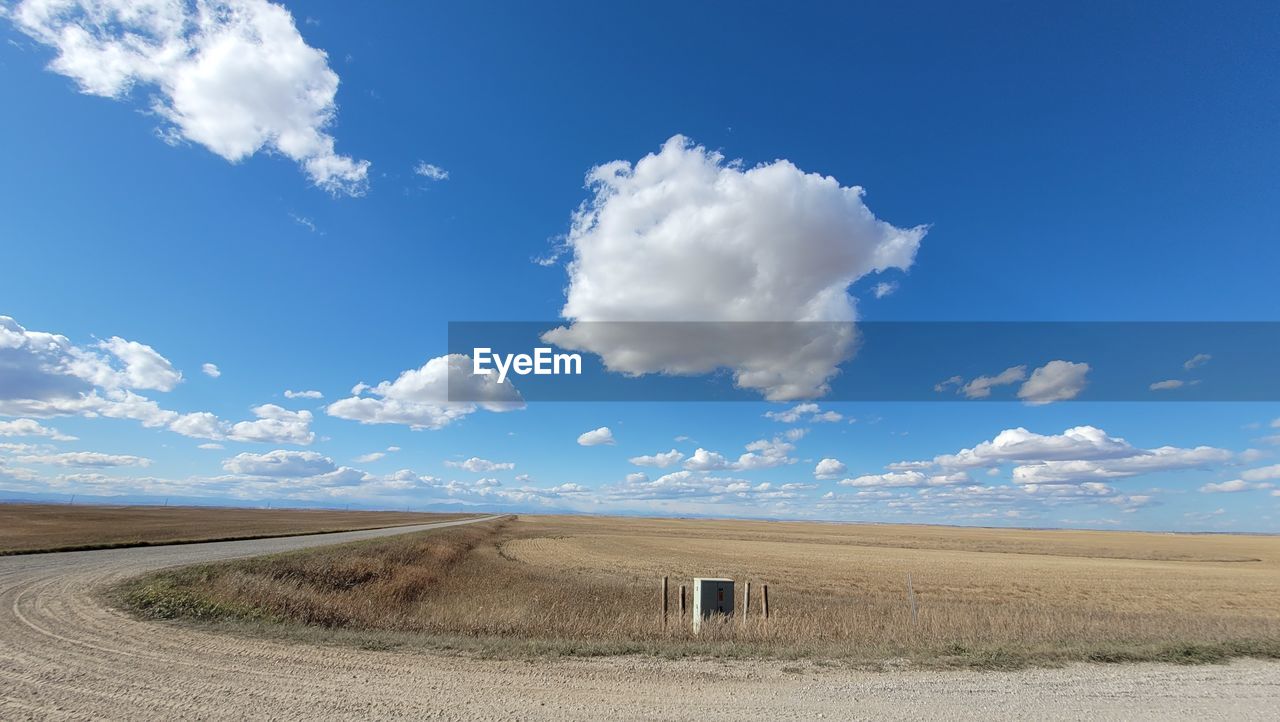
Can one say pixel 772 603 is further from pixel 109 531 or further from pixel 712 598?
pixel 109 531

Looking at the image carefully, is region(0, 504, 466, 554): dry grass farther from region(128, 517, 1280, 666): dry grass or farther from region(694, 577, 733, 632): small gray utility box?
region(694, 577, 733, 632): small gray utility box

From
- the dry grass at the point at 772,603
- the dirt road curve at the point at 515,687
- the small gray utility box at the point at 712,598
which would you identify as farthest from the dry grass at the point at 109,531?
the small gray utility box at the point at 712,598

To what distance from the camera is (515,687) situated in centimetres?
887

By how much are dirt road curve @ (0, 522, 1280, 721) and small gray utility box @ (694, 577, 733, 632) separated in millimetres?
4522

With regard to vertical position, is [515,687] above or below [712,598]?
above

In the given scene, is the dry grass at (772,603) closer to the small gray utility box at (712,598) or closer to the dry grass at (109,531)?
the small gray utility box at (712,598)

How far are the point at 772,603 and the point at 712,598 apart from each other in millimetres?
10008

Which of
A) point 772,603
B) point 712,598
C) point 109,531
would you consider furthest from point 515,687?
point 109,531

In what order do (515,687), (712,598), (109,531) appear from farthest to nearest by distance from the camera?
(109,531) < (712,598) < (515,687)

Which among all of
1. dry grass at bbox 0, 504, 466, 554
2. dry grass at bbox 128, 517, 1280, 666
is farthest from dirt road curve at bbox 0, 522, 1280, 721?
dry grass at bbox 0, 504, 466, 554

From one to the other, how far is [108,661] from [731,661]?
9941 millimetres

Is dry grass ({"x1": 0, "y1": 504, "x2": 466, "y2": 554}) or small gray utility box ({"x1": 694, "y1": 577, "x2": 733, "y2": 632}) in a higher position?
small gray utility box ({"x1": 694, "y1": 577, "x2": 733, "y2": 632})

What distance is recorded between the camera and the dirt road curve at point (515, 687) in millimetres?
7852

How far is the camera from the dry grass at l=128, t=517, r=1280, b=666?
489 inches
